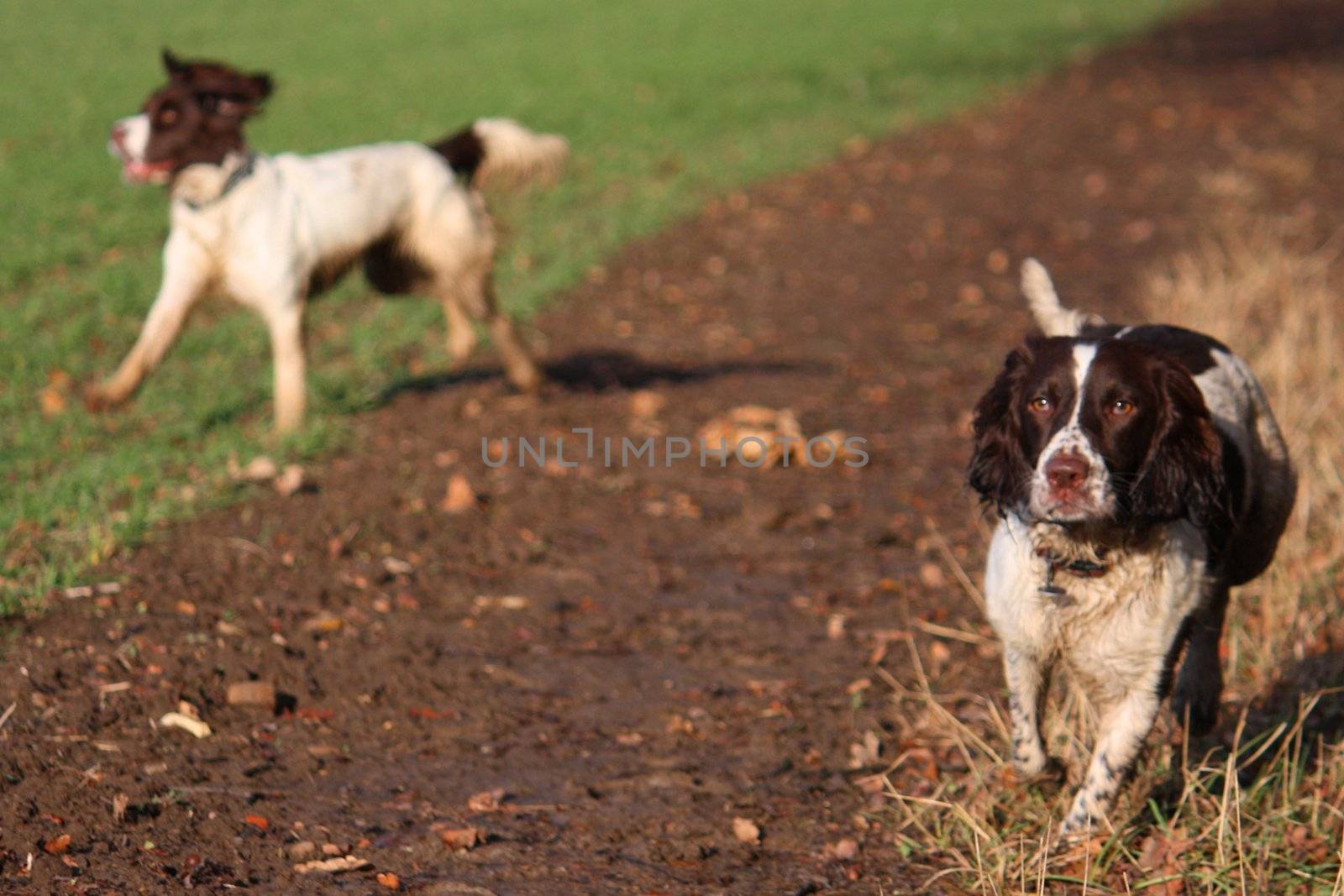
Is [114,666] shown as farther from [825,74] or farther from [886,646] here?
[825,74]

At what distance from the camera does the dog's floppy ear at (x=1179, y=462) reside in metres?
3.44

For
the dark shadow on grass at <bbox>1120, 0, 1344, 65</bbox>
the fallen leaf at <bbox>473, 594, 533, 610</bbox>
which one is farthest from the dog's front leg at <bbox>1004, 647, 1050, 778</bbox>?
the dark shadow on grass at <bbox>1120, 0, 1344, 65</bbox>

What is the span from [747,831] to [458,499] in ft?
8.51

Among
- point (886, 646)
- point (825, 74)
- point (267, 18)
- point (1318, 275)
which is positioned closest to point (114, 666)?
point (886, 646)

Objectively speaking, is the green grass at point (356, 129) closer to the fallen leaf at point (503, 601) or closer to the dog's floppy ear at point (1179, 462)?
the fallen leaf at point (503, 601)

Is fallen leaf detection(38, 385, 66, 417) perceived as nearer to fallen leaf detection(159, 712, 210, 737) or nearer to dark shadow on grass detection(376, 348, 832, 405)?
dark shadow on grass detection(376, 348, 832, 405)

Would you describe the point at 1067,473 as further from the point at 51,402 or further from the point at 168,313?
the point at 51,402

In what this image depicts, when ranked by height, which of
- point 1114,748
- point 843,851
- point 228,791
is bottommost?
point 843,851

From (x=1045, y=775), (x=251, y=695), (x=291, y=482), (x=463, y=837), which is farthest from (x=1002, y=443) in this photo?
(x=291, y=482)

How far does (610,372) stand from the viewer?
8172mm

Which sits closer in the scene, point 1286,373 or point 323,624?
point 323,624

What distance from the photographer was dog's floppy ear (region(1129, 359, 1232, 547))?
3.44m

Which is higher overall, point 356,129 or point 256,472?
point 356,129

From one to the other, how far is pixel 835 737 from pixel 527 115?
11.4 meters
